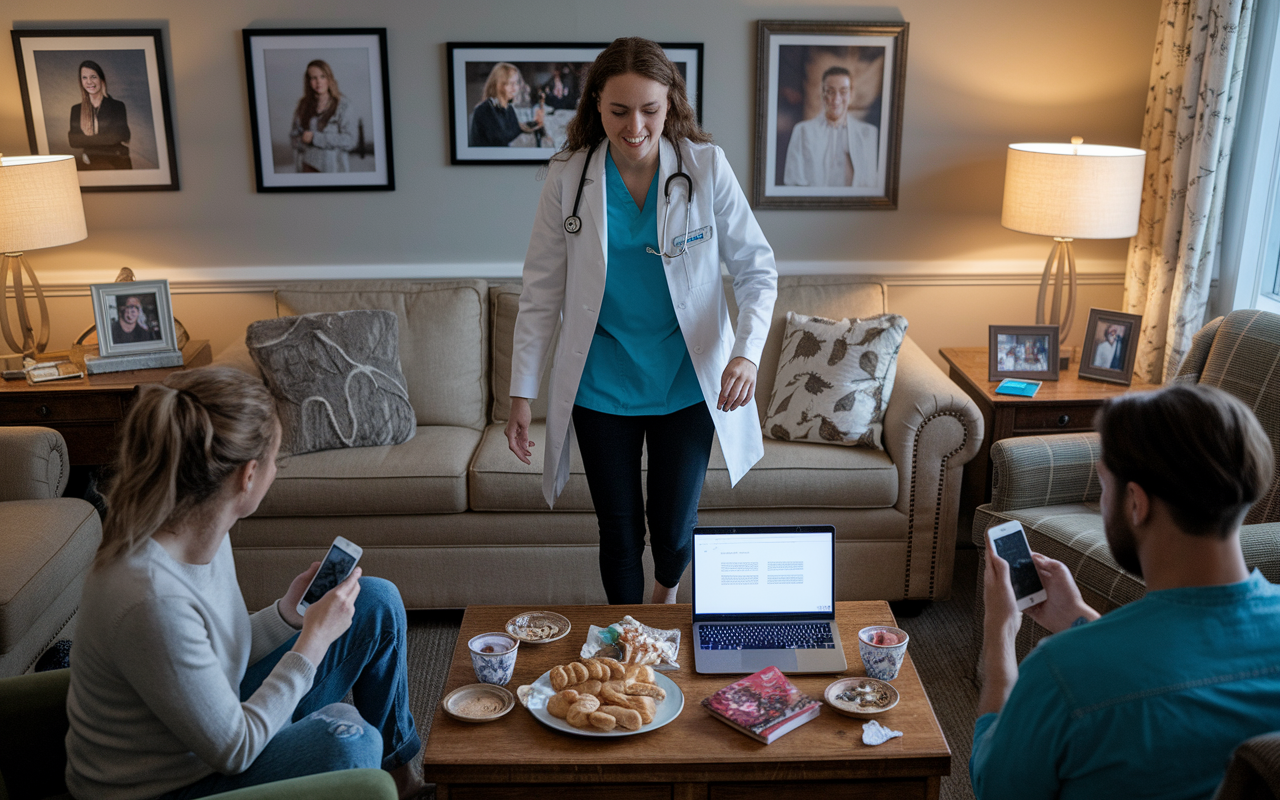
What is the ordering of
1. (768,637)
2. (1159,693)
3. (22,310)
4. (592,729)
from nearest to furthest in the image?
(1159,693) → (592,729) → (768,637) → (22,310)

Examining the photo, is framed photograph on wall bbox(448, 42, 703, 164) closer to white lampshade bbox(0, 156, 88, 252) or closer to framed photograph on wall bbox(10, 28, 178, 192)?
framed photograph on wall bbox(10, 28, 178, 192)

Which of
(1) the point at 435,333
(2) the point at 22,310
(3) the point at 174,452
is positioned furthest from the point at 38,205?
(3) the point at 174,452

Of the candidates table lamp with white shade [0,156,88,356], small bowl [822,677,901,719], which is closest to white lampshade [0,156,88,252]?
table lamp with white shade [0,156,88,356]

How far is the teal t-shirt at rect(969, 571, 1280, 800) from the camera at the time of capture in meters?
1.08

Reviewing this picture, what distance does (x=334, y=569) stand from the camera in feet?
5.66

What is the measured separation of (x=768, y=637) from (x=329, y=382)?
1690 millimetres

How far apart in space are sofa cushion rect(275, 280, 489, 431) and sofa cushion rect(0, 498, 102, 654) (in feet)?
3.36

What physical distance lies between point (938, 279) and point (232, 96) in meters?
2.61

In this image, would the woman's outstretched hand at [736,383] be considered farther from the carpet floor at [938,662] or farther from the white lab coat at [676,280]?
the carpet floor at [938,662]

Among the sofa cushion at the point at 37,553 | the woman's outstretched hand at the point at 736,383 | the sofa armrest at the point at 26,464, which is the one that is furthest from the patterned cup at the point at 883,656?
the sofa armrest at the point at 26,464

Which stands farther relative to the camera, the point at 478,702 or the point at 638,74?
the point at 638,74

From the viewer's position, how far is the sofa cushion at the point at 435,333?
3.31 metres

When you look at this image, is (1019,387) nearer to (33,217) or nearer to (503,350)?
(503,350)

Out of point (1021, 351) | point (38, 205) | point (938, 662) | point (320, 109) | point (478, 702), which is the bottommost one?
point (938, 662)
